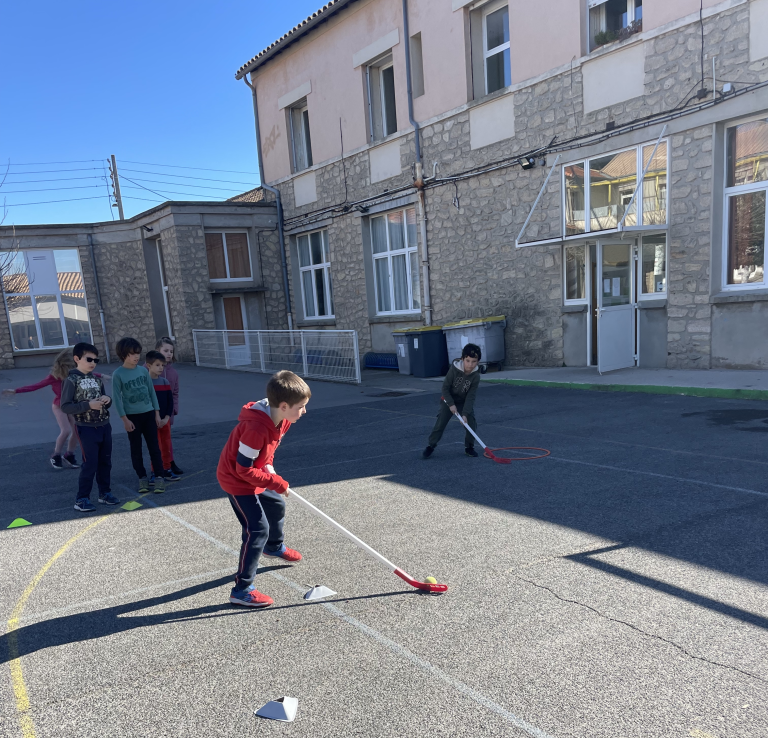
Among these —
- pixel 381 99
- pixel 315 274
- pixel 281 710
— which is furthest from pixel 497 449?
pixel 315 274

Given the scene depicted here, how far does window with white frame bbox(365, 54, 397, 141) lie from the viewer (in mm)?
16844

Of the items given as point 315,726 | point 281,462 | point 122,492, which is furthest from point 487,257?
point 315,726

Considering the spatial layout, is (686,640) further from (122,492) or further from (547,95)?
(547,95)

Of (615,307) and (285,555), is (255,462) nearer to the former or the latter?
(285,555)

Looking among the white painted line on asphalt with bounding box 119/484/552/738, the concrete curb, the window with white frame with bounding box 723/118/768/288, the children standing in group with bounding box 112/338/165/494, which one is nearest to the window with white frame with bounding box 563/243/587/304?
the concrete curb

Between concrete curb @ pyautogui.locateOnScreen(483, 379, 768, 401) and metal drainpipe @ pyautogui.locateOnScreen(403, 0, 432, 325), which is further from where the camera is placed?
metal drainpipe @ pyautogui.locateOnScreen(403, 0, 432, 325)

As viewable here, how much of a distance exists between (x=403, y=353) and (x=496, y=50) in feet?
24.0

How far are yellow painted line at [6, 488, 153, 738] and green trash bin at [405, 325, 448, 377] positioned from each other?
995 centimetres

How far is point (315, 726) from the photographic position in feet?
8.26

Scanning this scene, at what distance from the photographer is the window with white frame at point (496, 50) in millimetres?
13453

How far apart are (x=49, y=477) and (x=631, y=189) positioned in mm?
10943

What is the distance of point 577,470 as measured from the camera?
5.94 meters

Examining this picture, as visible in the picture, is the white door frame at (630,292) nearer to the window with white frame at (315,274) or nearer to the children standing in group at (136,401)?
the children standing in group at (136,401)

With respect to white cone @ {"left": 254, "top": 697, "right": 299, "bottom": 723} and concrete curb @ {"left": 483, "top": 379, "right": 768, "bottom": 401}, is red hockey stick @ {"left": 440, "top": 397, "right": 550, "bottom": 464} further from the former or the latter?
white cone @ {"left": 254, "top": 697, "right": 299, "bottom": 723}
